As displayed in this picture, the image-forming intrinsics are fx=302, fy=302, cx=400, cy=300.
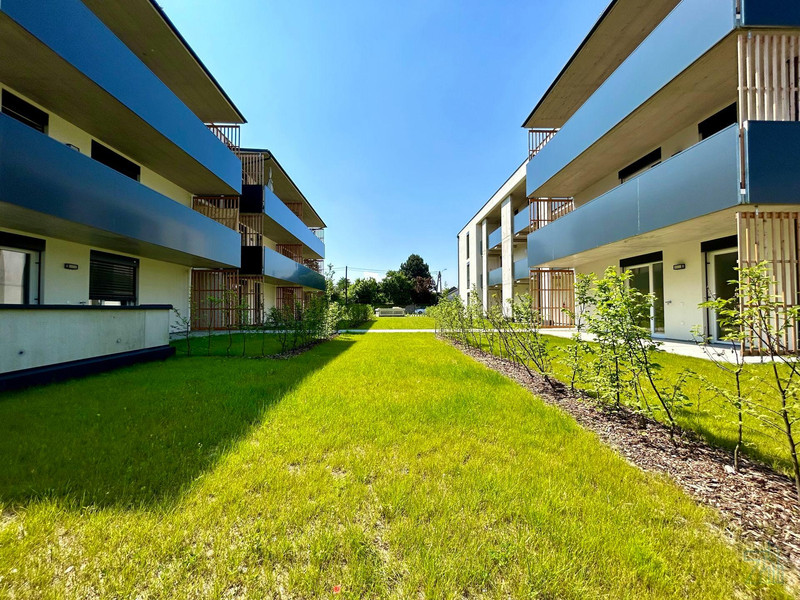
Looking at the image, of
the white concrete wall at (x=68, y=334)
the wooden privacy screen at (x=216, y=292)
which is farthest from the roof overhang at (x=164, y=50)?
the white concrete wall at (x=68, y=334)

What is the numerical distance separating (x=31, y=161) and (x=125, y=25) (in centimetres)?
640

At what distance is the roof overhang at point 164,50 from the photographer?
8.27m

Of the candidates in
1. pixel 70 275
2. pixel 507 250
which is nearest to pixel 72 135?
pixel 70 275

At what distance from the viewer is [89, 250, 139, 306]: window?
9230mm

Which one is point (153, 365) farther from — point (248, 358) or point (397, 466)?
point (397, 466)

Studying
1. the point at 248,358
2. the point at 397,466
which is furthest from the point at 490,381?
the point at 248,358

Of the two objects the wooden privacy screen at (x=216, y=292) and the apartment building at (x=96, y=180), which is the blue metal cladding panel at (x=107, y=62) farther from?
the wooden privacy screen at (x=216, y=292)

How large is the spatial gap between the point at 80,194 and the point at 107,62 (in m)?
3.09

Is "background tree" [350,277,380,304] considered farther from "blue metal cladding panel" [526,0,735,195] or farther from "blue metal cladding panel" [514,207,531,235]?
"blue metal cladding panel" [526,0,735,195]

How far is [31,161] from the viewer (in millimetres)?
5547

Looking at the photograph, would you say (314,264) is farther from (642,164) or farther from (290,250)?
(642,164)

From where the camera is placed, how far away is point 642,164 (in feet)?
35.7

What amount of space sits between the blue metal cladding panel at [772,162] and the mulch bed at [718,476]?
6.11 metres

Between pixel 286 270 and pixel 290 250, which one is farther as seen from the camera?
pixel 290 250
